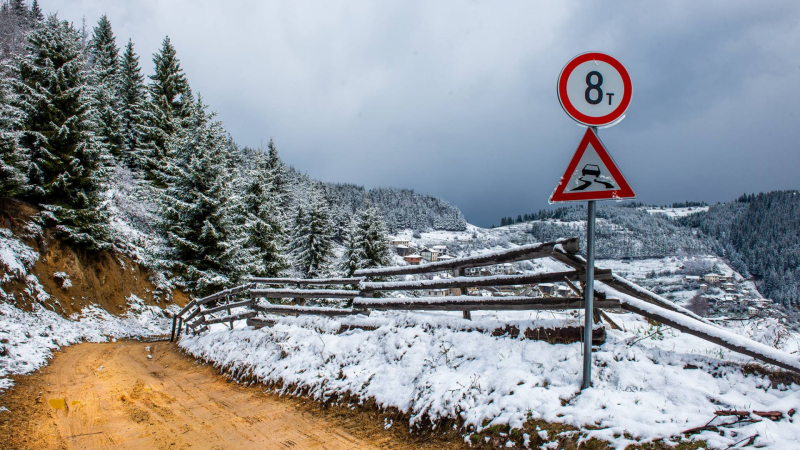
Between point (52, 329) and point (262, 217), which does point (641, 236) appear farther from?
point (52, 329)

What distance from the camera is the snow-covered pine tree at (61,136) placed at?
1912cm

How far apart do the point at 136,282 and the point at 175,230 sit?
21.4ft

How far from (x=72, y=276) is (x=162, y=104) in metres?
20.0

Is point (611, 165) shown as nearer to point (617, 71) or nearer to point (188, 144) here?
point (617, 71)

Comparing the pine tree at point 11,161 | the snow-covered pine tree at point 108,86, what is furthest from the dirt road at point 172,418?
the snow-covered pine tree at point 108,86

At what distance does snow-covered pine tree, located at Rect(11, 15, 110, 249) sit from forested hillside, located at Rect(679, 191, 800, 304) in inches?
2912

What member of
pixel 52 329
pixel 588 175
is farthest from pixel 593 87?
pixel 52 329

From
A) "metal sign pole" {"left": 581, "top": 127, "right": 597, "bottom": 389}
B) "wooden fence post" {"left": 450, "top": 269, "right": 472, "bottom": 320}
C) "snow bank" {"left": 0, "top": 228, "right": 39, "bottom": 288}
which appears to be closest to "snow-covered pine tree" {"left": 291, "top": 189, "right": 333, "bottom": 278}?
"snow bank" {"left": 0, "top": 228, "right": 39, "bottom": 288}

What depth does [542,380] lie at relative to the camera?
14.6 feet

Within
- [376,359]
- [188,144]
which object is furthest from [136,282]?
[376,359]

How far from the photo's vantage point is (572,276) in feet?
16.0

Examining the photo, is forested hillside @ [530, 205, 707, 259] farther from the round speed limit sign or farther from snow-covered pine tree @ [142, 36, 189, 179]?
the round speed limit sign

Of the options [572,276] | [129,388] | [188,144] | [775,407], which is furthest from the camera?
[188,144]

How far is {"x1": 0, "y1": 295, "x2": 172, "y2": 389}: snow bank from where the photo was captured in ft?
30.4
